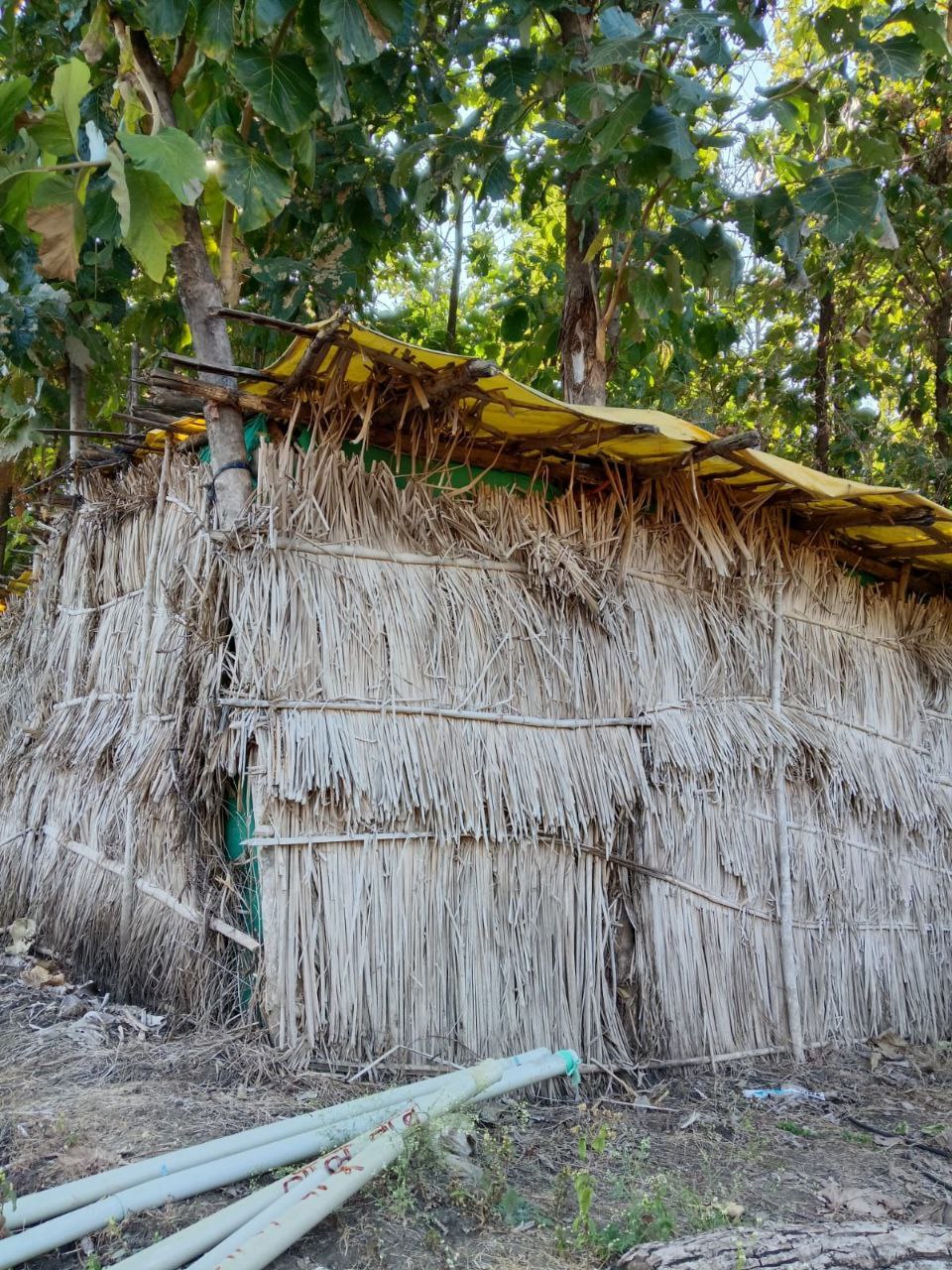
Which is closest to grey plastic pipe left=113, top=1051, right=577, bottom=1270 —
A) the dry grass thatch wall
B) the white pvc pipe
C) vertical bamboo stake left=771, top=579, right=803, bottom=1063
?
the white pvc pipe

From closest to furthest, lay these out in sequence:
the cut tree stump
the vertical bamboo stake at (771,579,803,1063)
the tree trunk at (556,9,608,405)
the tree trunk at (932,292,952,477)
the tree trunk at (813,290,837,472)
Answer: the cut tree stump, the vertical bamboo stake at (771,579,803,1063), the tree trunk at (556,9,608,405), the tree trunk at (813,290,837,472), the tree trunk at (932,292,952,477)

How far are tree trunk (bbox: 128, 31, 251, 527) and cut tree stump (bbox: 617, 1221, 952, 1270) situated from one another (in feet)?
9.34

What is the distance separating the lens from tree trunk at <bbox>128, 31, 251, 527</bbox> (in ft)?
13.3

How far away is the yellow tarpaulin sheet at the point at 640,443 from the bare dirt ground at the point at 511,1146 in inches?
98.2

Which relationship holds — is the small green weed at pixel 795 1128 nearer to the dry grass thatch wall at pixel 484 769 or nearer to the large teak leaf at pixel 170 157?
the dry grass thatch wall at pixel 484 769

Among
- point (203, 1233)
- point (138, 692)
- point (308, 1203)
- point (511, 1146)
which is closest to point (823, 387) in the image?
point (138, 692)

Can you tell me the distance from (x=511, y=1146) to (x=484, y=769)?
4.57ft

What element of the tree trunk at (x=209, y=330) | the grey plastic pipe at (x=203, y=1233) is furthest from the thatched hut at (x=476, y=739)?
the grey plastic pipe at (x=203, y=1233)

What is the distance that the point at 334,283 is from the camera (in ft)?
17.7

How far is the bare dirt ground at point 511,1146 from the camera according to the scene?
2.66 m

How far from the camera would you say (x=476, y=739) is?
4160 mm

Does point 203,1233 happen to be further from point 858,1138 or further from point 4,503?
point 4,503

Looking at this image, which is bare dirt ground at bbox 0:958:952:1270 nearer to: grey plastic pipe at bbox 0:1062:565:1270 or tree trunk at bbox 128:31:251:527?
grey plastic pipe at bbox 0:1062:565:1270

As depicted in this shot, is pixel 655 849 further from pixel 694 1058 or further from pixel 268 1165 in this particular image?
pixel 268 1165
